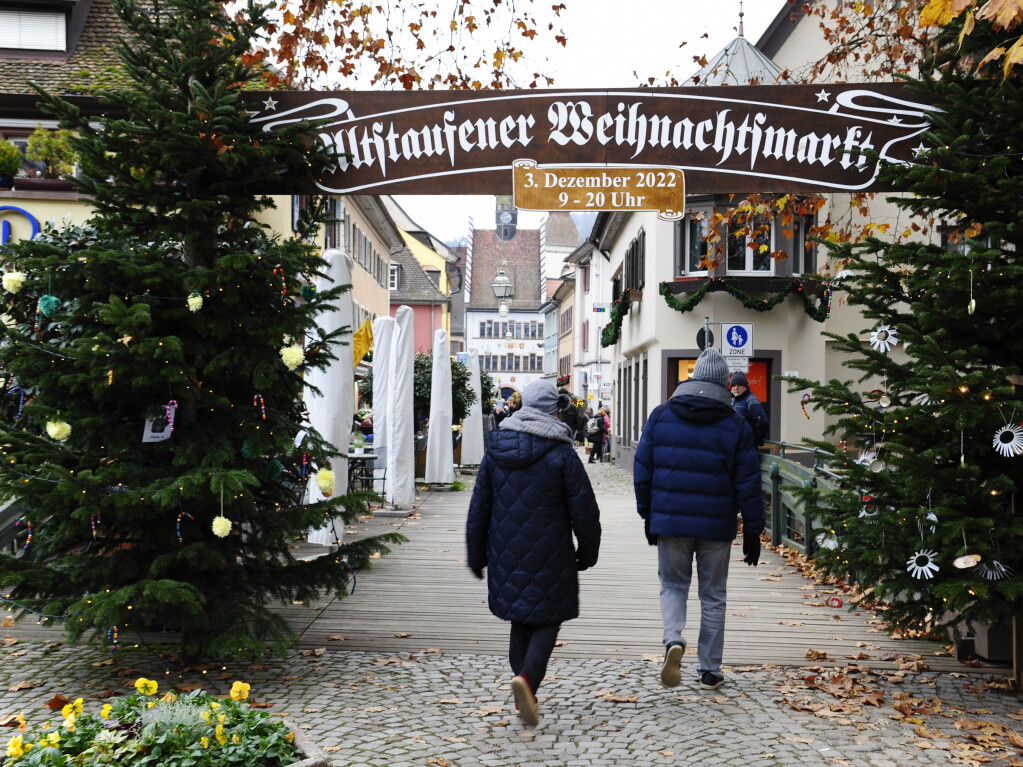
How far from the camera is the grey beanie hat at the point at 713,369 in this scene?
21.2 ft

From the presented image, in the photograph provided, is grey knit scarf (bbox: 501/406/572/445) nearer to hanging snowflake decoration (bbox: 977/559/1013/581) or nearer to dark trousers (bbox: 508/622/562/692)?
dark trousers (bbox: 508/622/562/692)

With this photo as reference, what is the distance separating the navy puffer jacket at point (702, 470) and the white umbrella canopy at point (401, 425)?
9223mm

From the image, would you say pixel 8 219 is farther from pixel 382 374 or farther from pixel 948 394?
pixel 948 394

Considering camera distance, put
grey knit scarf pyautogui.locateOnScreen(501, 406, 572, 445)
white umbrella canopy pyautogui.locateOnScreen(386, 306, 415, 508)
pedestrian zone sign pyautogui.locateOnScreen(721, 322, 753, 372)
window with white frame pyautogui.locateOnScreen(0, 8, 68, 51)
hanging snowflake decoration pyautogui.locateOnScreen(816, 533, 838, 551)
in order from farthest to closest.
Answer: window with white frame pyautogui.locateOnScreen(0, 8, 68, 51) < pedestrian zone sign pyautogui.locateOnScreen(721, 322, 753, 372) < white umbrella canopy pyautogui.locateOnScreen(386, 306, 415, 508) < hanging snowflake decoration pyautogui.locateOnScreen(816, 533, 838, 551) < grey knit scarf pyautogui.locateOnScreen(501, 406, 572, 445)

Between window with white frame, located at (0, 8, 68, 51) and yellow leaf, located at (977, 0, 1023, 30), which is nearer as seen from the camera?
yellow leaf, located at (977, 0, 1023, 30)

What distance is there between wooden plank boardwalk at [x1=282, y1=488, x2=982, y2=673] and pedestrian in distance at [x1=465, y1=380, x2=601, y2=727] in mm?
1700

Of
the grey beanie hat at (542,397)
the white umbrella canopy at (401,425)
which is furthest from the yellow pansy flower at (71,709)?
the white umbrella canopy at (401,425)

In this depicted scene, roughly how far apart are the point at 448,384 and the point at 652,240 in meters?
9.68

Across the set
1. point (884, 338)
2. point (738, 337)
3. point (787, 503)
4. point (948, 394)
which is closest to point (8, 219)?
point (738, 337)

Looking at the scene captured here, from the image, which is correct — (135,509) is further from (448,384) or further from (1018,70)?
(448,384)

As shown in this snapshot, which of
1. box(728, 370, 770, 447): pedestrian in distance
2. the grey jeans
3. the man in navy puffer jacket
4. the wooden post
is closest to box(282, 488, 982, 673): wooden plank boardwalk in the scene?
the wooden post

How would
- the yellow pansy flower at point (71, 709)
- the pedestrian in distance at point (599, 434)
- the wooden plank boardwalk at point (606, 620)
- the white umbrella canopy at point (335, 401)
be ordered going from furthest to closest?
the pedestrian in distance at point (599, 434) → the white umbrella canopy at point (335, 401) → the wooden plank boardwalk at point (606, 620) → the yellow pansy flower at point (71, 709)

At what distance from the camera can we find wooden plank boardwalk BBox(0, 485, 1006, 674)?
734 centimetres

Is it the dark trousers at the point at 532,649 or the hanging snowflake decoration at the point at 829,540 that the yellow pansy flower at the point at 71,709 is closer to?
the dark trousers at the point at 532,649
